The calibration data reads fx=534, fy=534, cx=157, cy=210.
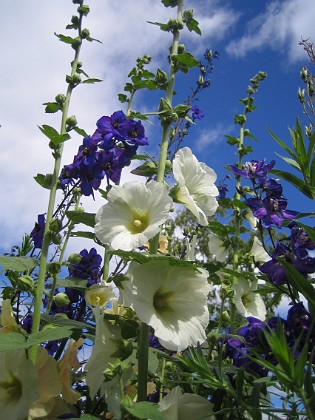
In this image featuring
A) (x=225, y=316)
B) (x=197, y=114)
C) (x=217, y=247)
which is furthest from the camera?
(x=197, y=114)

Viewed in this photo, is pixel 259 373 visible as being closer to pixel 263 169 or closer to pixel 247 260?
pixel 263 169

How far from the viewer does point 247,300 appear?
1831mm

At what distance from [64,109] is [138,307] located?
0.73 meters

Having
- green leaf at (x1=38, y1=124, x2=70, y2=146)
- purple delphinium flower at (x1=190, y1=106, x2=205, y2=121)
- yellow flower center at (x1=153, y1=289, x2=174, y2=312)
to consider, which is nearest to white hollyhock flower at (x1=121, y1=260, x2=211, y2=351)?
yellow flower center at (x1=153, y1=289, x2=174, y2=312)

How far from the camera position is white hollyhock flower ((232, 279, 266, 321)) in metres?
1.75

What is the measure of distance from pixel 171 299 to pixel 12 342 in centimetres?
34

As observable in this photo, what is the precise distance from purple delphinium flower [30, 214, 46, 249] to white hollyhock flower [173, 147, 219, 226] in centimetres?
50

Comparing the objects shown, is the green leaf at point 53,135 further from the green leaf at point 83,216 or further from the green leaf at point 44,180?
the green leaf at point 83,216

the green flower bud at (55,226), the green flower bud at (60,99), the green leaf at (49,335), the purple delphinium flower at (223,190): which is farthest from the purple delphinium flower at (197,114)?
the green leaf at (49,335)

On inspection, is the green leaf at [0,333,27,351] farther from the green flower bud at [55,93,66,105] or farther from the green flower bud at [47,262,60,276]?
the green flower bud at [55,93,66,105]

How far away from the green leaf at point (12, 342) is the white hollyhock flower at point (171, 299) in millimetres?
229

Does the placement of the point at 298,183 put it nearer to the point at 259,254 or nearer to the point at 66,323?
the point at 66,323

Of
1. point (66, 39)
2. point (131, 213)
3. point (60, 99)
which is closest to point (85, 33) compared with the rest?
point (66, 39)

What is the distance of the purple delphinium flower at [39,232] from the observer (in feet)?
5.13
